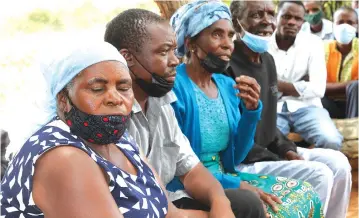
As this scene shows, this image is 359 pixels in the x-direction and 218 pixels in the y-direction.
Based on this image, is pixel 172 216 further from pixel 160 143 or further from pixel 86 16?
pixel 86 16

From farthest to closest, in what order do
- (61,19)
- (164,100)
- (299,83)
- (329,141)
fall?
(61,19), (299,83), (329,141), (164,100)

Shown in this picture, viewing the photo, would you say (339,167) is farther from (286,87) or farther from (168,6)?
(168,6)

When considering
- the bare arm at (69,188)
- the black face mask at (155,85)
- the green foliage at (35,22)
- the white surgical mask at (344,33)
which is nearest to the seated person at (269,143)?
the black face mask at (155,85)

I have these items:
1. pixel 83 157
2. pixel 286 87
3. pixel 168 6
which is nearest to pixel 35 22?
pixel 168 6

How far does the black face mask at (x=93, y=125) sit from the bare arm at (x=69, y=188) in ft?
0.40

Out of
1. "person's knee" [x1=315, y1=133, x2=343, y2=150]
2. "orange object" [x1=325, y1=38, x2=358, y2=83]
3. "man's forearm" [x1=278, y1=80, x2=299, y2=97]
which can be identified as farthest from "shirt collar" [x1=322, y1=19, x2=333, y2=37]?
"person's knee" [x1=315, y1=133, x2=343, y2=150]

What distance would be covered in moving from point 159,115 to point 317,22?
4.24 metres

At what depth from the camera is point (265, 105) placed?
2984mm

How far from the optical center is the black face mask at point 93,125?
1.49 meters

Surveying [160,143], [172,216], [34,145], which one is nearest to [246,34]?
[160,143]

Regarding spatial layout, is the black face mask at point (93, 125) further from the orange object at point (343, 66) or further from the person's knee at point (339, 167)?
the orange object at point (343, 66)

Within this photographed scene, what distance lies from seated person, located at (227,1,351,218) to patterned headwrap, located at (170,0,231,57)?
44cm

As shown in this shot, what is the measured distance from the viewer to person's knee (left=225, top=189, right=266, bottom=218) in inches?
77.9

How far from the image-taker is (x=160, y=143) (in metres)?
2.06
